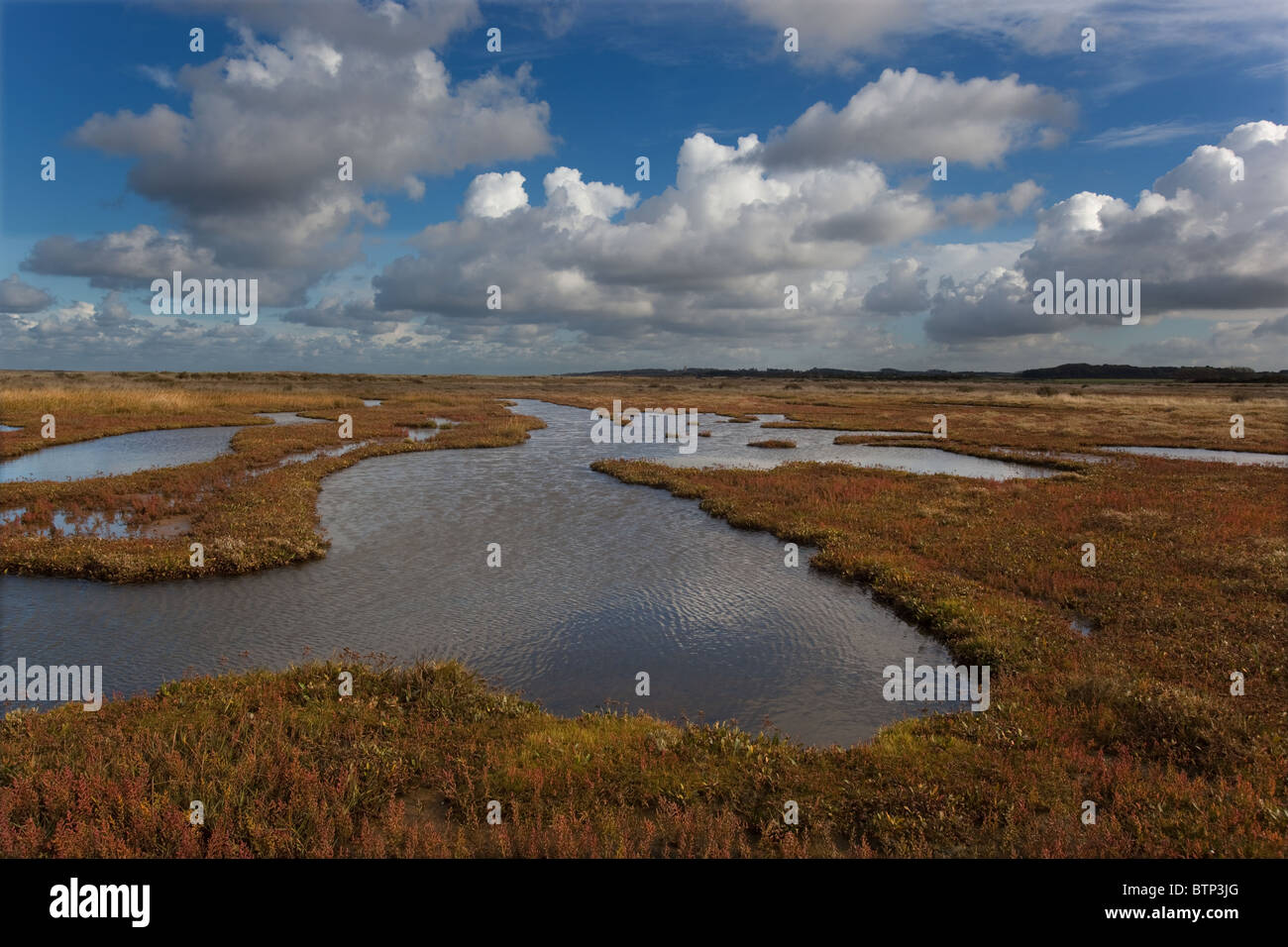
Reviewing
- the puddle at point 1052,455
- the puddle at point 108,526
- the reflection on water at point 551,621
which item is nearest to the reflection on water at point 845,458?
the puddle at point 1052,455

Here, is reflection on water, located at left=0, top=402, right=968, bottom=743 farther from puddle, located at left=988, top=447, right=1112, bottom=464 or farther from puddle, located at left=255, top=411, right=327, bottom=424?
puddle, located at left=255, top=411, right=327, bottom=424

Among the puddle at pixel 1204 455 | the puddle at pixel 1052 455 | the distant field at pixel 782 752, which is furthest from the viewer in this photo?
the puddle at pixel 1052 455

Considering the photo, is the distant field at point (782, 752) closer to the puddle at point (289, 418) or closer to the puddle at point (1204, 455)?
the puddle at point (1204, 455)

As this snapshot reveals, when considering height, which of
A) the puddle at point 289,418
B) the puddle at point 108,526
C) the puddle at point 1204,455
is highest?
the puddle at point 289,418

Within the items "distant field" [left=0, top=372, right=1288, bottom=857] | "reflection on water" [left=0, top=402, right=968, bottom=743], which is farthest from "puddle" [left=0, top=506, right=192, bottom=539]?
"reflection on water" [left=0, top=402, right=968, bottom=743]

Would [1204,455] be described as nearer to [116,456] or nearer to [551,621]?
[551,621]

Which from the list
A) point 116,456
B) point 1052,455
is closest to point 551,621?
point 116,456
